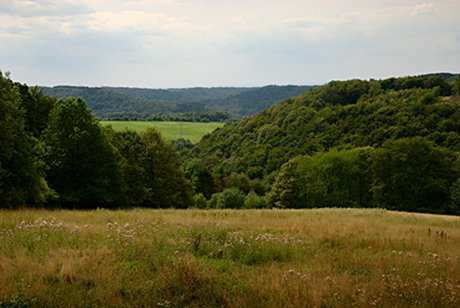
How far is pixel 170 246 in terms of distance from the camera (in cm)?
912

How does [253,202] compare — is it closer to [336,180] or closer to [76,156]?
[336,180]

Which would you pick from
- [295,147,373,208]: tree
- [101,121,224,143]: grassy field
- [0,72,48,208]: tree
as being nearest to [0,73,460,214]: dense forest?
[0,72,48,208]: tree

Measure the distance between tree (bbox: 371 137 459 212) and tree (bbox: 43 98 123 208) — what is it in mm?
41263

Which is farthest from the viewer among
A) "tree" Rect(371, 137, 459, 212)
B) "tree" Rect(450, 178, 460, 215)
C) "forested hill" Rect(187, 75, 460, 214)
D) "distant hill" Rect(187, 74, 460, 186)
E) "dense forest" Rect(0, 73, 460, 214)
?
"distant hill" Rect(187, 74, 460, 186)

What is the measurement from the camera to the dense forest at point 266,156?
2678cm

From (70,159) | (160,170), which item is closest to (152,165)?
(160,170)

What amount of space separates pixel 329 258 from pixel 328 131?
356 ft

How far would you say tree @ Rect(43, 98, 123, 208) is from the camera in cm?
2702

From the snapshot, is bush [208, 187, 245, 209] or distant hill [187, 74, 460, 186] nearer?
bush [208, 187, 245, 209]

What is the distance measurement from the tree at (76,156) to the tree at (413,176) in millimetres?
41263

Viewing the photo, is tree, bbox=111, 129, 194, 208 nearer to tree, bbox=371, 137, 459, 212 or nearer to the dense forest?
the dense forest

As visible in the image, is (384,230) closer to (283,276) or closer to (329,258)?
(329,258)

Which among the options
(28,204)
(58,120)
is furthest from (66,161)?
(28,204)

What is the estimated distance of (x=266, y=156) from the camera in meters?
116
